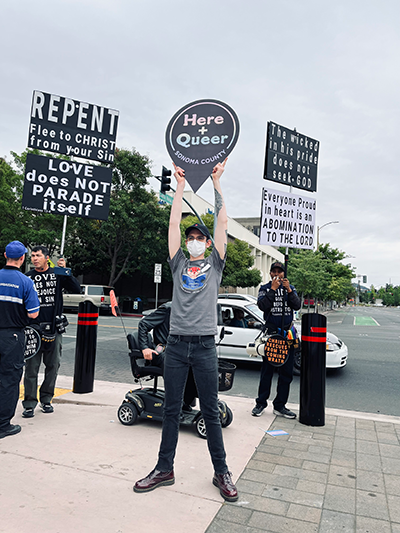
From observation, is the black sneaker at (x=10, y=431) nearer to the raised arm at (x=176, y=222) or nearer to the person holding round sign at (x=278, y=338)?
the raised arm at (x=176, y=222)

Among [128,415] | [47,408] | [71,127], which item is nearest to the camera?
[128,415]

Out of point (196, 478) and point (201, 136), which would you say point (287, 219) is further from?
point (196, 478)

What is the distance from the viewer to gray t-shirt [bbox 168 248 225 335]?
3.12m

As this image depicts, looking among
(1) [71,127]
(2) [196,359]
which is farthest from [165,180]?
(2) [196,359]

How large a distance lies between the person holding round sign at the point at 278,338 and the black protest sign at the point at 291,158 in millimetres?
2477

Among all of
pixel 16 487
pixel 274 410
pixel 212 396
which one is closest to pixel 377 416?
pixel 274 410

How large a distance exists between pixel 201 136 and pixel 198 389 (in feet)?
9.87

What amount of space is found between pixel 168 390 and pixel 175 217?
1.36 m

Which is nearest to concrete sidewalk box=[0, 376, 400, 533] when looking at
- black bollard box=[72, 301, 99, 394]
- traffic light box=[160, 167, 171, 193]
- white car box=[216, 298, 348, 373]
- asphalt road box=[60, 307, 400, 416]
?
black bollard box=[72, 301, 99, 394]

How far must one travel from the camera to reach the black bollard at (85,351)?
6062mm

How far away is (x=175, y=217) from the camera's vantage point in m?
3.37

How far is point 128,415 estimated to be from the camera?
4.64 meters

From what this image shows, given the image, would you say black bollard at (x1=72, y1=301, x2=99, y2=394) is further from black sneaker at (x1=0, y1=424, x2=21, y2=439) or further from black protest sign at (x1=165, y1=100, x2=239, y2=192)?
black protest sign at (x1=165, y1=100, x2=239, y2=192)

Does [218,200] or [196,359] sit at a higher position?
[218,200]
